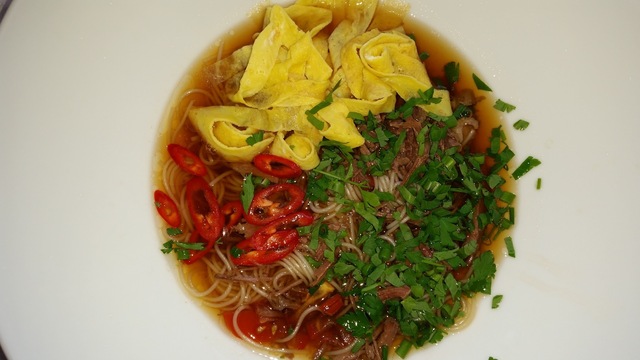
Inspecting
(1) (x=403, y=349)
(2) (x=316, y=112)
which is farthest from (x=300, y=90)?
(1) (x=403, y=349)

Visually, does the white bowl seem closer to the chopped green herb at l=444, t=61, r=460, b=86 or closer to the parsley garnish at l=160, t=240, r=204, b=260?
the parsley garnish at l=160, t=240, r=204, b=260

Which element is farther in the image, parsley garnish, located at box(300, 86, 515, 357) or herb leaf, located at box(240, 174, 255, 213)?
herb leaf, located at box(240, 174, 255, 213)

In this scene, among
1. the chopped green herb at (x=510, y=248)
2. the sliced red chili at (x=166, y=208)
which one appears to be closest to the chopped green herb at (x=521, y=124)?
the chopped green herb at (x=510, y=248)

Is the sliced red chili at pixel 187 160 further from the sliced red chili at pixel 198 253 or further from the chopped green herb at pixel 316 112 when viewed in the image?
the chopped green herb at pixel 316 112

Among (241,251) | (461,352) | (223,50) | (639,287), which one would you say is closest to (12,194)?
(241,251)

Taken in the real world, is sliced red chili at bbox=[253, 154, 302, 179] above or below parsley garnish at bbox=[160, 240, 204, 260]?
above

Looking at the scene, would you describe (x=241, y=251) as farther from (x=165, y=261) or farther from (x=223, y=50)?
(x=223, y=50)

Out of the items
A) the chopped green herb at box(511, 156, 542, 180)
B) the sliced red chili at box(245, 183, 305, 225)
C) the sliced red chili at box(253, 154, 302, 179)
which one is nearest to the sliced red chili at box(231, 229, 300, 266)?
the sliced red chili at box(245, 183, 305, 225)
